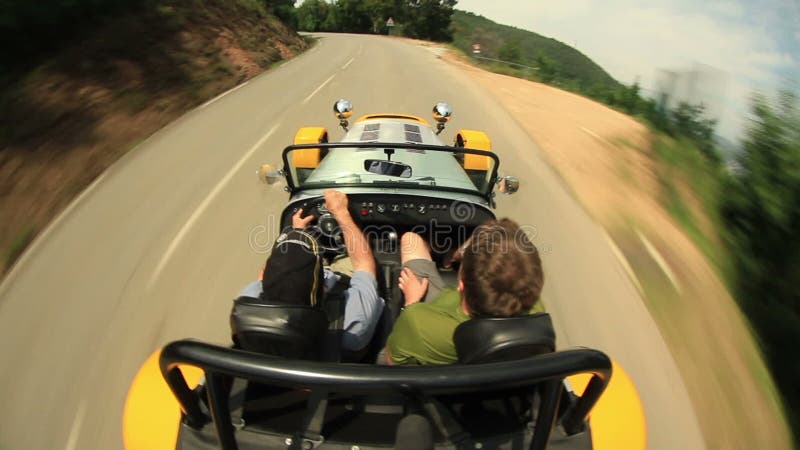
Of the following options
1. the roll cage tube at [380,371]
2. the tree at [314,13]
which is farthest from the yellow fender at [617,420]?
the tree at [314,13]

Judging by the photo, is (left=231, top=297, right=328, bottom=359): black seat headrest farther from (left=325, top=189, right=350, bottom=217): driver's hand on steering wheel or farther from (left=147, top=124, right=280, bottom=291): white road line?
(left=147, top=124, right=280, bottom=291): white road line

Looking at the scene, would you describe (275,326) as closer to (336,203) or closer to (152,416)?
(152,416)

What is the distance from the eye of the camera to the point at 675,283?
429 centimetres

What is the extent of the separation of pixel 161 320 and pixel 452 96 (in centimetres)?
923

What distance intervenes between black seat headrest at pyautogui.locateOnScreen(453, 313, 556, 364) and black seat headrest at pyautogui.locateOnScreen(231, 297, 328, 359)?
48cm

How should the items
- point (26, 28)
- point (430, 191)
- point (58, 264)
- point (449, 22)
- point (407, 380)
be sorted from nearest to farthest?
point (407, 380) → point (430, 191) → point (58, 264) → point (26, 28) → point (449, 22)

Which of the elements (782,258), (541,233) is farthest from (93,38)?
(782,258)

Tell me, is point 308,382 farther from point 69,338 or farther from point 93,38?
point 93,38

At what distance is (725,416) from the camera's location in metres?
2.93

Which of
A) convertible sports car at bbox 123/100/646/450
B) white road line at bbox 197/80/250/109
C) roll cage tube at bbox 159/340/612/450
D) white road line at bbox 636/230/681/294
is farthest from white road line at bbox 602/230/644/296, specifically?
white road line at bbox 197/80/250/109

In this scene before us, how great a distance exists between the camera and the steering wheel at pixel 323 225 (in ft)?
9.17

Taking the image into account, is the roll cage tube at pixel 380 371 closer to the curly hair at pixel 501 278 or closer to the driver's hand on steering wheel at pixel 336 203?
the curly hair at pixel 501 278

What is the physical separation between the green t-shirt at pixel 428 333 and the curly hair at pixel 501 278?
0.18 metres

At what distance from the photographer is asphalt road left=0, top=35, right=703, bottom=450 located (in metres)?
2.96
